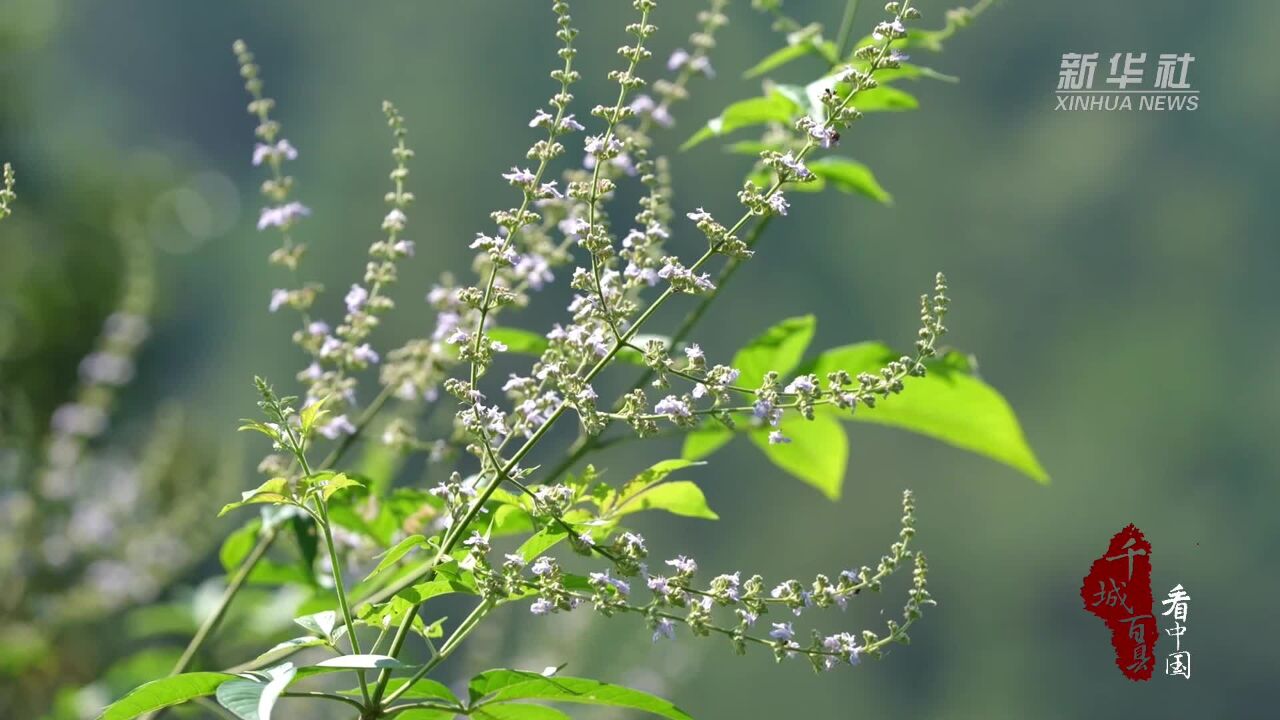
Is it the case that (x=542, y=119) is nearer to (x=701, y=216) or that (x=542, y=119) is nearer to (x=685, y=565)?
(x=701, y=216)

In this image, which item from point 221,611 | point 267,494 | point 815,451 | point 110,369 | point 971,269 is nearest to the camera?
point 267,494

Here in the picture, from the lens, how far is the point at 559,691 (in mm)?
643

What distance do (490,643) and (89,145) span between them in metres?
11.0

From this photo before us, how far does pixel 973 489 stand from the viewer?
87.9 ft

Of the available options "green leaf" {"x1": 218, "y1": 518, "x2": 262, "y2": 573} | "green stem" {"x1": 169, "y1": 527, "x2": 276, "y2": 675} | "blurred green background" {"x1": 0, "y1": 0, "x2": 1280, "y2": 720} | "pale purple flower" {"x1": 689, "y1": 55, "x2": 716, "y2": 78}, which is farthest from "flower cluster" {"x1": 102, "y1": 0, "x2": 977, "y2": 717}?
"blurred green background" {"x1": 0, "y1": 0, "x2": 1280, "y2": 720}

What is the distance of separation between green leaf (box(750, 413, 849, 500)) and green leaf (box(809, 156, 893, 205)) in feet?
0.65

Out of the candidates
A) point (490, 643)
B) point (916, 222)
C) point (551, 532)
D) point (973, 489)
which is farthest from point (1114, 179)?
point (551, 532)

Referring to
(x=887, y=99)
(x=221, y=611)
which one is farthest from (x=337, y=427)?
(x=887, y=99)

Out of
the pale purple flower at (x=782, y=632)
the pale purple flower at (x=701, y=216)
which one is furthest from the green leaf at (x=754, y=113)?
the pale purple flower at (x=782, y=632)

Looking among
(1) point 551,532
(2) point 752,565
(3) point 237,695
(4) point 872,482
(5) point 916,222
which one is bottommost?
(3) point 237,695

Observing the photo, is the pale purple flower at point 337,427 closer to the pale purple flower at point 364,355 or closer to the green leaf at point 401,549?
the pale purple flower at point 364,355

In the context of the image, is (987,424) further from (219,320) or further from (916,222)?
(916,222)

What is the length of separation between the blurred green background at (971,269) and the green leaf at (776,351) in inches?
698

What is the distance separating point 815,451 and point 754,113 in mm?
296
